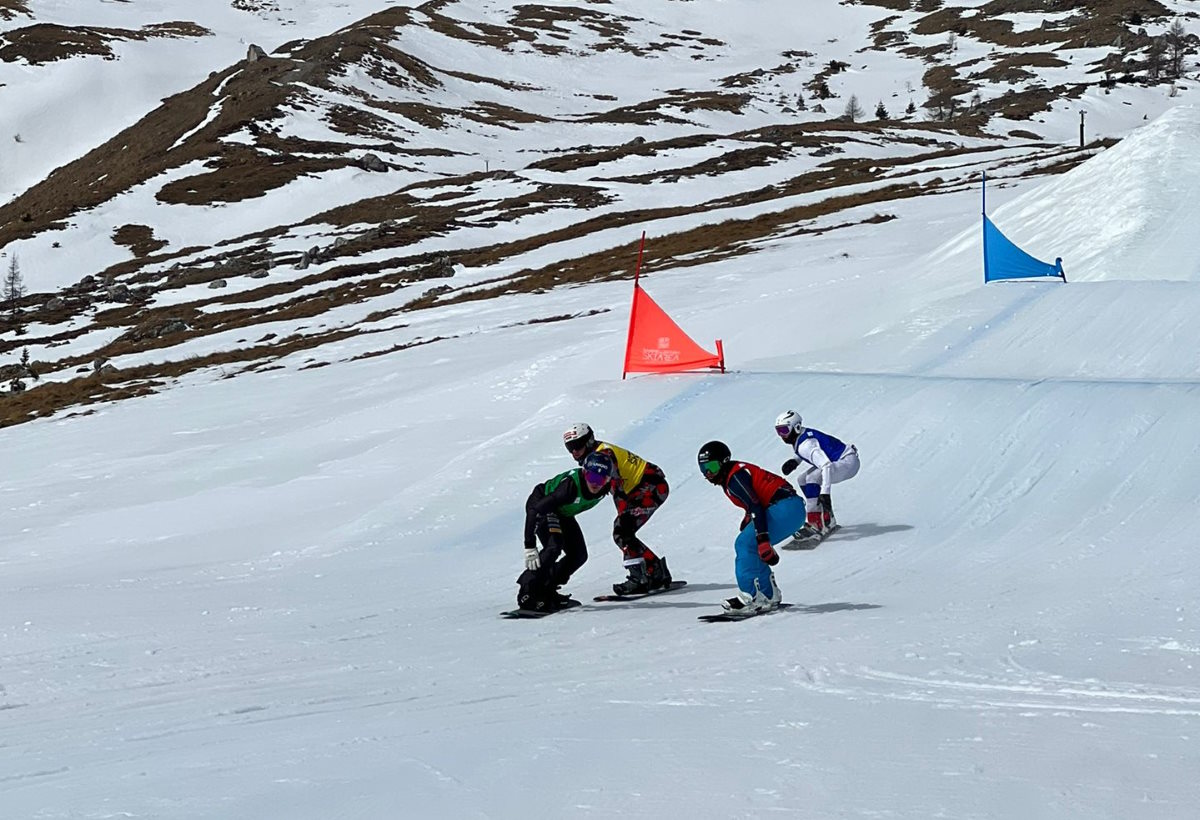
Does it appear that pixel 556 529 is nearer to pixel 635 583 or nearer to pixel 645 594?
pixel 635 583

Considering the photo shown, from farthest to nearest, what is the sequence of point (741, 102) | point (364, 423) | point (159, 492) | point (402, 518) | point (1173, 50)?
point (1173, 50)
point (741, 102)
point (364, 423)
point (159, 492)
point (402, 518)

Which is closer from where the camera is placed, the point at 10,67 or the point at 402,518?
the point at 402,518

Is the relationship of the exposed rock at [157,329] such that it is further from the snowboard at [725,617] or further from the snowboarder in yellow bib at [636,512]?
the snowboard at [725,617]

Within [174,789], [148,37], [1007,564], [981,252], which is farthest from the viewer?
[148,37]

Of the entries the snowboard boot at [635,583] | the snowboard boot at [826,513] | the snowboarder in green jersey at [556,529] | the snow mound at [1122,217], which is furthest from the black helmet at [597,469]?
the snow mound at [1122,217]

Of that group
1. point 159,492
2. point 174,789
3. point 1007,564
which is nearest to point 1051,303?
point 1007,564

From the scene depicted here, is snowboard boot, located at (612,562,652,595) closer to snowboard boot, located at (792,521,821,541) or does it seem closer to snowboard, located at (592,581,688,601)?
snowboard, located at (592,581,688,601)

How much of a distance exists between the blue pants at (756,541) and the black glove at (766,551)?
5 centimetres

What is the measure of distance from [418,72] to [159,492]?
108 metres

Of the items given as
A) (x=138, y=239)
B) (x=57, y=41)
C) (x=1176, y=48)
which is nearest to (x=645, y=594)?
(x=138, y=239)

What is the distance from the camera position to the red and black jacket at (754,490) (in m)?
9.32

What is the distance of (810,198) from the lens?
57.4 metres

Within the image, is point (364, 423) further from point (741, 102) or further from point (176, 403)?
point (741, 102)

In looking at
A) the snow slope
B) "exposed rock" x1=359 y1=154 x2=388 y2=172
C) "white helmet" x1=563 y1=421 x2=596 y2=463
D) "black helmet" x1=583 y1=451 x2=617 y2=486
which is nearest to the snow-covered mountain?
the snow slope
